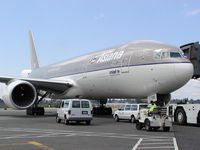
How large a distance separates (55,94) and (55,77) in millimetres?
1910

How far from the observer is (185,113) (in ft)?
75.0

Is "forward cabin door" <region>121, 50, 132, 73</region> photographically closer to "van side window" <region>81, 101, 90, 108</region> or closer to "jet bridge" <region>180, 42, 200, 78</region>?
"van side window" <region>81, 101, 90, 108</region>

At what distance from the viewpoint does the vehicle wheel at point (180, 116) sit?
2304 centimetres

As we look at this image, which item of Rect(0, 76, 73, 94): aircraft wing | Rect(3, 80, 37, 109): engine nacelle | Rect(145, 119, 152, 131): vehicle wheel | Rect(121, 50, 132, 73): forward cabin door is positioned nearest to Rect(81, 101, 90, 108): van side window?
Rect(121, 50, 132, 73): forward cabin door

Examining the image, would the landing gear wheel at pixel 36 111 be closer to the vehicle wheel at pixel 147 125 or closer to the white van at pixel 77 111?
the white van at pixel 77 111

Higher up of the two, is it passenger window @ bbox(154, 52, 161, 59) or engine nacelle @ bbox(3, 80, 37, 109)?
passenger window @ bbox(154, 52, 161, 59)

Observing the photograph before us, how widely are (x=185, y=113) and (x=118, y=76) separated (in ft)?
16.1

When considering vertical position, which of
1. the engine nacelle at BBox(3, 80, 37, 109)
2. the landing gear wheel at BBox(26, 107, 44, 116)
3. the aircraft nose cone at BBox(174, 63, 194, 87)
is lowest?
the landing gear wheel at BBox(26, 107, 44, 116)

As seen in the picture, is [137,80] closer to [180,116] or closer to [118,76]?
[118,76]

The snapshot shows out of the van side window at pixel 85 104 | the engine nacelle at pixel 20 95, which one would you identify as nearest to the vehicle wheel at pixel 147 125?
the van side window at pixel 85 104

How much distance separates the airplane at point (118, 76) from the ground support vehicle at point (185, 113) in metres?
0.78

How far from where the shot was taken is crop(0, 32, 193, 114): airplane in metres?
22.5

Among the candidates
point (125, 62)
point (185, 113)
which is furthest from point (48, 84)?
point (185, 113)

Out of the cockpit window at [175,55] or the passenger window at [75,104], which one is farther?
the passenger window at [75,104]
